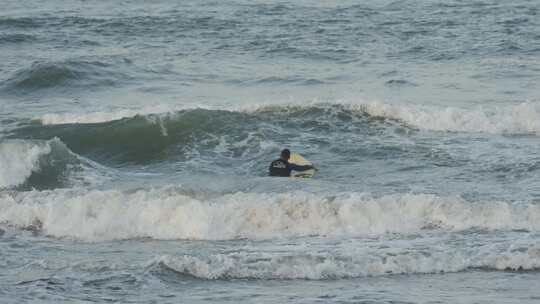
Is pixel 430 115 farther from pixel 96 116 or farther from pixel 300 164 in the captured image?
pixel 96 116

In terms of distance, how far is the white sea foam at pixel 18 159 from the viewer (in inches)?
676

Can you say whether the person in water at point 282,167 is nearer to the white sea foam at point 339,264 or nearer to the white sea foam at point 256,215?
the white sea foam at point 256,215

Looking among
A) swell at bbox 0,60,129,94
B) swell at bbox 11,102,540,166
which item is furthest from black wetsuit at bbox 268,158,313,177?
swell at bbox 0,60,129,94

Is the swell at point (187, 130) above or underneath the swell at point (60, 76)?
underneath

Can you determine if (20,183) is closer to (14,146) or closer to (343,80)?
(14,146)

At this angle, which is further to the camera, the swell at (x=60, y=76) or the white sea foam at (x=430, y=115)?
the swell at (x=60, y=76)

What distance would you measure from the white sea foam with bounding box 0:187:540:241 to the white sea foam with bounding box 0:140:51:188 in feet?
6.28

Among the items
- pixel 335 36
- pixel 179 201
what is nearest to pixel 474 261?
→ pixel 179 201

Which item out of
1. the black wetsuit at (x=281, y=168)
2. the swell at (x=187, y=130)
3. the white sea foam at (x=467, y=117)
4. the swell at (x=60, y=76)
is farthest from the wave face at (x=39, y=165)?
the swell at (x=60, y=76)

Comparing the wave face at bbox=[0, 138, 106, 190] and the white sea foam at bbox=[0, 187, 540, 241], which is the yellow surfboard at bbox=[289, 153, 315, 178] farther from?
the wave face at bbox=[0, 138, 106, 190]

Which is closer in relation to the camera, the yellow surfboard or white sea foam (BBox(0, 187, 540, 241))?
Result: white sea foam (BBox(0, 187, 540, 241))

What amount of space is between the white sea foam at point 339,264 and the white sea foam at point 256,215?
159 cm

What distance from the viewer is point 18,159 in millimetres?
17938

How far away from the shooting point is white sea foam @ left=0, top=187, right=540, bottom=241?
1409 centimetres
